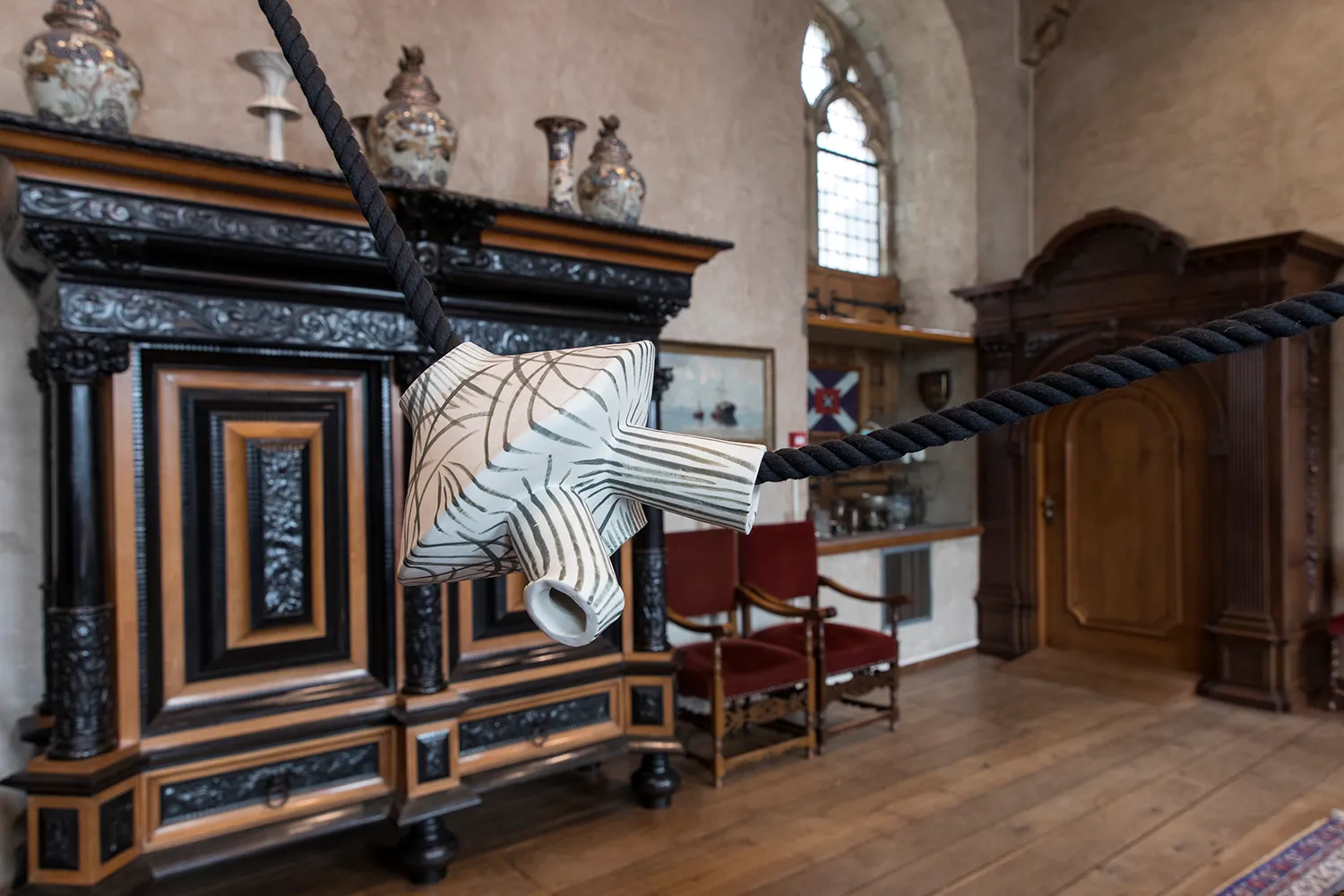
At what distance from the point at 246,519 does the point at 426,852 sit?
1.06 meters

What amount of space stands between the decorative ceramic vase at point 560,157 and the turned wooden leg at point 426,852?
6.39 feet

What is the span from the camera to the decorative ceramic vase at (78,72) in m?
1.93

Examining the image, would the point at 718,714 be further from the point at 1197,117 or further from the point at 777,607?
the point at 1197,117

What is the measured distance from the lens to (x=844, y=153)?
5.57 m

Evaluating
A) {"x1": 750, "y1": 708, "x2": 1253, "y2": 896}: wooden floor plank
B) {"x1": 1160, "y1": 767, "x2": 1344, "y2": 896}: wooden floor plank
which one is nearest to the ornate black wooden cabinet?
{"x1": 750, "y1": 708, "x2": 1253, "y2": 896}: wooden floor plank

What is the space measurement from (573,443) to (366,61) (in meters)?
3.20

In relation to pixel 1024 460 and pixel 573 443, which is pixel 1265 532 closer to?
pixel 1024 460

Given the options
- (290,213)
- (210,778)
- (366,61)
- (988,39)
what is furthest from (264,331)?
(988,39)

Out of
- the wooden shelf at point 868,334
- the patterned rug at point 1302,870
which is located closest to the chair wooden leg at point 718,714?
the patterned rug at point 1302,870

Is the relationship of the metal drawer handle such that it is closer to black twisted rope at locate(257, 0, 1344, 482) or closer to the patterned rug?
black twisted rope at locate(257, 0, 1344, 482)

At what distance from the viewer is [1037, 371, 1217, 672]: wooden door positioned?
4.62 m

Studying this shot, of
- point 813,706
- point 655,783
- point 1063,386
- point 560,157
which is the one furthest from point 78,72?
point 813,706

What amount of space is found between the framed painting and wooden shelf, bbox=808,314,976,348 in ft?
1.84

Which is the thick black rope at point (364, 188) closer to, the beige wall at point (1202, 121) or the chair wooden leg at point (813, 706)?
the chair wooden leg at point (813, 706)
